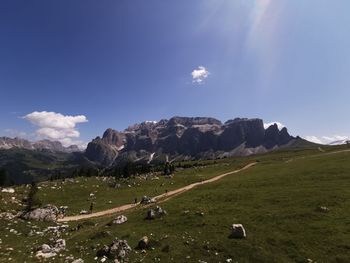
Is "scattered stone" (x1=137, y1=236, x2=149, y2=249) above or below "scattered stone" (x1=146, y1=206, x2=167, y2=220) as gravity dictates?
below

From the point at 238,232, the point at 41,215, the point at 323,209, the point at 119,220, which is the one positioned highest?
the point at 323,209

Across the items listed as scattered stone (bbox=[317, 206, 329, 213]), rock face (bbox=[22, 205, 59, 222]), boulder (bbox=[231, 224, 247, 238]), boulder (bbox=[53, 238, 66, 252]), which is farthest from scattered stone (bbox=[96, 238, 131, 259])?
scattered stone (bbox=[317, 206, 329, 213])

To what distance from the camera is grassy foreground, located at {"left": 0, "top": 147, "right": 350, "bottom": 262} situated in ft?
92.6

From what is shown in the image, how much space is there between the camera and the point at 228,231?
3391 cm

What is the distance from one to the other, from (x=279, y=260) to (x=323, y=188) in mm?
29620

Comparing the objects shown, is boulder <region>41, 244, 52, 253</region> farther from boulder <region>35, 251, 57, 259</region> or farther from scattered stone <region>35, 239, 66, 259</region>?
boulder <region>35, 251, 57, 259</region>

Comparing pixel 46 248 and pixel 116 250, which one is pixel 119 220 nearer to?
pixel 46 248

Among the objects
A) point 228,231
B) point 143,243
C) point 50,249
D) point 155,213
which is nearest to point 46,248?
point 50,249

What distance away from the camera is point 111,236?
34.6 metres

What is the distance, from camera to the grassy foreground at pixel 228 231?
92.6 ft

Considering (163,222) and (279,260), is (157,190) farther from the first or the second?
(279,260)

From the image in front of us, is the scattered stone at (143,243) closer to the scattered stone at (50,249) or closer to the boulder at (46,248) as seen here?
the scattered stone at (50,249)

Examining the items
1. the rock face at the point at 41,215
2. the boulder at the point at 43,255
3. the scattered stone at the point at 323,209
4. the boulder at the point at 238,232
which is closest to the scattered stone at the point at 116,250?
the boulder at the point at 43,255

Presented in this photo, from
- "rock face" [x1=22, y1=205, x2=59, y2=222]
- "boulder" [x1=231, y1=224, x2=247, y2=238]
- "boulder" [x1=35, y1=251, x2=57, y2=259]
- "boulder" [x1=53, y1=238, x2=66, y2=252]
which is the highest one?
"rock face" [x1=22, y1=205, x2=59, y2=222]
